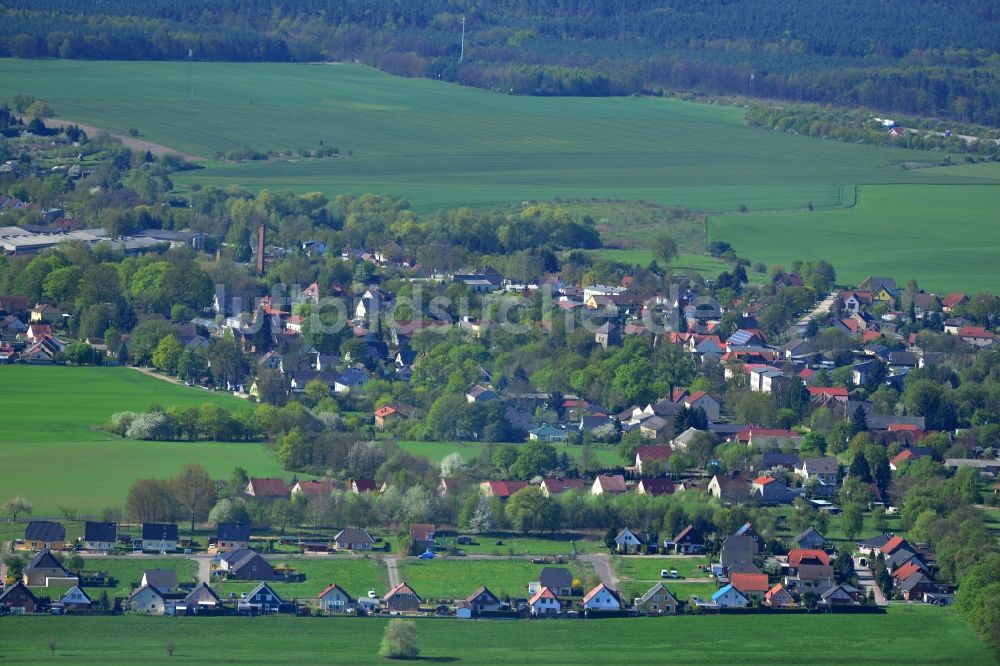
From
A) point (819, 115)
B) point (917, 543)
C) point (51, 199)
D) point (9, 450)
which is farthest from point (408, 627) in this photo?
point (819, 115)

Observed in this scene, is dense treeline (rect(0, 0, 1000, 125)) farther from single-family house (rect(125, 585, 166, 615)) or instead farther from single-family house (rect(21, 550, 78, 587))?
single-family house (rect(125, 585, 166, 615))

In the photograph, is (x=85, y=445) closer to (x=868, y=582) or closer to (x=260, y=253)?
(x=868, y=582)

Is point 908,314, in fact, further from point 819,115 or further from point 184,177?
point 819,115

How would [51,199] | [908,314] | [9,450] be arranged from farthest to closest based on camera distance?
[51,199] < [908,314] < [9,450]

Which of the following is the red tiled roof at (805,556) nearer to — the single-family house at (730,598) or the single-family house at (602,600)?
the single-family house at (730,598)

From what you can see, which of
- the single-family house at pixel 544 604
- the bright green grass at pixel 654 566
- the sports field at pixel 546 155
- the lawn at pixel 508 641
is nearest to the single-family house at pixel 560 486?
the bright green grass at pixel 654 566

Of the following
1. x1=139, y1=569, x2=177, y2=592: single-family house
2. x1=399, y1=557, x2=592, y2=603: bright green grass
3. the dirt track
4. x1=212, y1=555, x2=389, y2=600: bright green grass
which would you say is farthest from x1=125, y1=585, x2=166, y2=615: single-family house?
the dirt track
